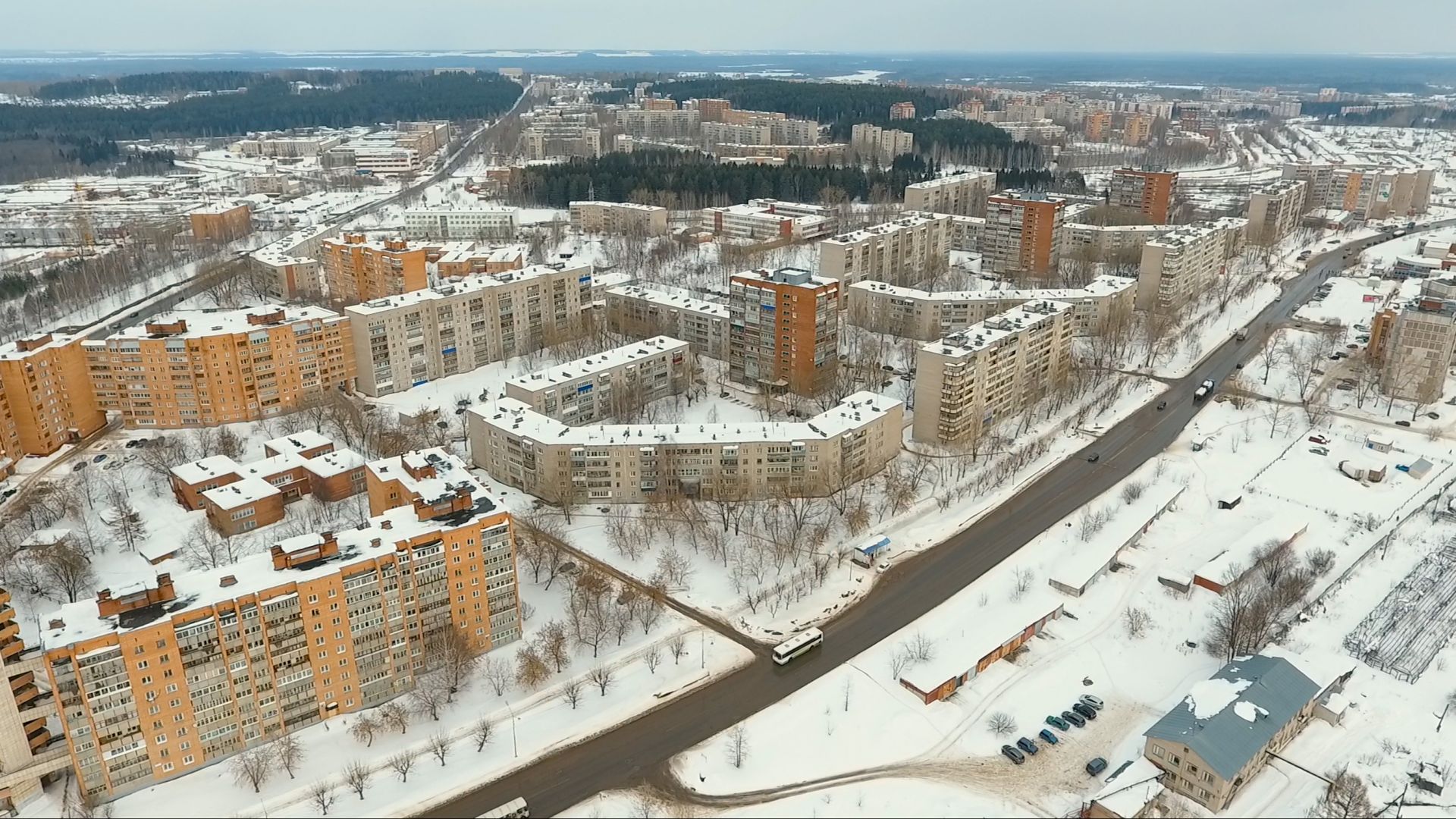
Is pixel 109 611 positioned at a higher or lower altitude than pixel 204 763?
higher

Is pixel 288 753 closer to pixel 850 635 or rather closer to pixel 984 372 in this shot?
pixel 850 635

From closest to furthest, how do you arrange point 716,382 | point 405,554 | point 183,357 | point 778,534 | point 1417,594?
point 405,554 < point 1417,594 < point 778,534 < point 183,357 < point 716,382

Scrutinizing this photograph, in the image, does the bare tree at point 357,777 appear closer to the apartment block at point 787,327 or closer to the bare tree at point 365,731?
the bare tree at point 365,731

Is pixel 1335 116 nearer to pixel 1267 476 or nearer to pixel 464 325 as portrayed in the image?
pixel 1267 476

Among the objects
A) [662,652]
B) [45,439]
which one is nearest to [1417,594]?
[662,652]

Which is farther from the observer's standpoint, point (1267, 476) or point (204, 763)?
point (1267, 476)

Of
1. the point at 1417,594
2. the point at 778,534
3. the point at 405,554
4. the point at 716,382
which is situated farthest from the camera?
the point at 716,382

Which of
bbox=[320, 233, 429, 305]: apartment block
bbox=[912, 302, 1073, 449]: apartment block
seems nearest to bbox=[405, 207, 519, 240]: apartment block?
bbox=[320, 233, 429, 305]: apartment block

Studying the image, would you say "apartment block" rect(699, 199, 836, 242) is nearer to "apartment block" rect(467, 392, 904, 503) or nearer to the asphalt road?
the asphalt road
